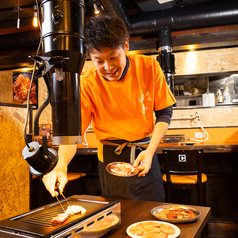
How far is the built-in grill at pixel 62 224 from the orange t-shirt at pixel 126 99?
24.0 inches

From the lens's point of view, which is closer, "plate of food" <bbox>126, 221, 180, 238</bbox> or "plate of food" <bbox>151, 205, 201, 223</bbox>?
"plate of food" <bbox>126, 221, 180, 238</bbox>

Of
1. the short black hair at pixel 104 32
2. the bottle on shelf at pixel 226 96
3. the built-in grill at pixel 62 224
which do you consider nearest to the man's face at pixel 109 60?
the short black hair at pixel 104 32

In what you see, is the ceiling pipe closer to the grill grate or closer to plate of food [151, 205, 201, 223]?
plate of food [151, 205, 201, 223]

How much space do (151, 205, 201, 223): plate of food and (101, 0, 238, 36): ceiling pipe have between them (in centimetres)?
322

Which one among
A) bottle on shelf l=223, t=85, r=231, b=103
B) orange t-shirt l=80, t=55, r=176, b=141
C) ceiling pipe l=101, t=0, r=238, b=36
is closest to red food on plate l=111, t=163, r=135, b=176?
orange t-shirt l=80, t=55, r=176, b=141

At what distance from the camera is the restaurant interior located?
254 cm

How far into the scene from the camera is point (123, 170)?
4.36 feet

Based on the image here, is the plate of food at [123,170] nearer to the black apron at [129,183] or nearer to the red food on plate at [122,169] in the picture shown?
the red food on plate at [122,169]

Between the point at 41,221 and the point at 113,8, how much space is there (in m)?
3.25

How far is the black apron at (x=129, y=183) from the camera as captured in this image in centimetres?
154

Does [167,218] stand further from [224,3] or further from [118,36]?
[224,3]

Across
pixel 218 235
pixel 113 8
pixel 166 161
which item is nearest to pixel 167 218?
pixel 166 161

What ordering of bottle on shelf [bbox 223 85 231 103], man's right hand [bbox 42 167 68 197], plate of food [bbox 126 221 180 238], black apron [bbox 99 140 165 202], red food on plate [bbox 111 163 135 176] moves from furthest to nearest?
bottle on shelf [bbox 223 85 231 103] < black apron [bbox 99 140 165 202] < red food on plate [bbox 111 163 135 176] < man's right hand [bbox 42 167 68 197] < plate of food [bbox 126 221 180 238]

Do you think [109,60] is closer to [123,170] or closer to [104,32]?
[104,32]
